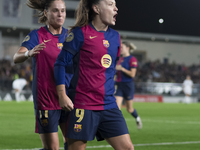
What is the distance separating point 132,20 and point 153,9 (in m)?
0.89

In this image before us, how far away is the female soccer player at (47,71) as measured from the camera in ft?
→ 15.3

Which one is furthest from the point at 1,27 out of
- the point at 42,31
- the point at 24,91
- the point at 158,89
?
the point at 42,31

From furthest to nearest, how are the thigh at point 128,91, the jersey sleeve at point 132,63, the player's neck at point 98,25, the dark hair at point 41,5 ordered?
the thigh at point 128,91, the jersey sleeve at point 132,63, the dark hair at point 41,5, the player's neck at point 98,25

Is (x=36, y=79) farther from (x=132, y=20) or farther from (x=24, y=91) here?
(x=24, y=91)

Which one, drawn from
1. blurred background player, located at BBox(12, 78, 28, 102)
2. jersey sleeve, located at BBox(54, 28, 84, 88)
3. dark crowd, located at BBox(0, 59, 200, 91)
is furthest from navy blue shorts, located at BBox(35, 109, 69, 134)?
dark crowd, located at BBox(0, 59, 200, 91)

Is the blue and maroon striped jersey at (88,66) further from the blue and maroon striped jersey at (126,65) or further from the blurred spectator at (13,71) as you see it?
the blurred spectator at (13,71)

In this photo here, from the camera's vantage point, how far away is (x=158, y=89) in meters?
32.0

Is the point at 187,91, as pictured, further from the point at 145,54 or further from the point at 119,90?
the point at 145,54

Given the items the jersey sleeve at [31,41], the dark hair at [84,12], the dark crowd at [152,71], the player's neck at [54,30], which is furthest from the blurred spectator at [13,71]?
the dark hair at [84,12]

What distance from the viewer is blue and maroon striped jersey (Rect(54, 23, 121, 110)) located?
3.84 meters

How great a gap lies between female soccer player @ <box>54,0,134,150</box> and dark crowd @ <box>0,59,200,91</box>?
96.7 feet

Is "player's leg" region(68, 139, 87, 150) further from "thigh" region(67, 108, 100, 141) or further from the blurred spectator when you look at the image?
the blurred spectator

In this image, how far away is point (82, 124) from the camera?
3.82 metres

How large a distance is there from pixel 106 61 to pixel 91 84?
0.28 meters
